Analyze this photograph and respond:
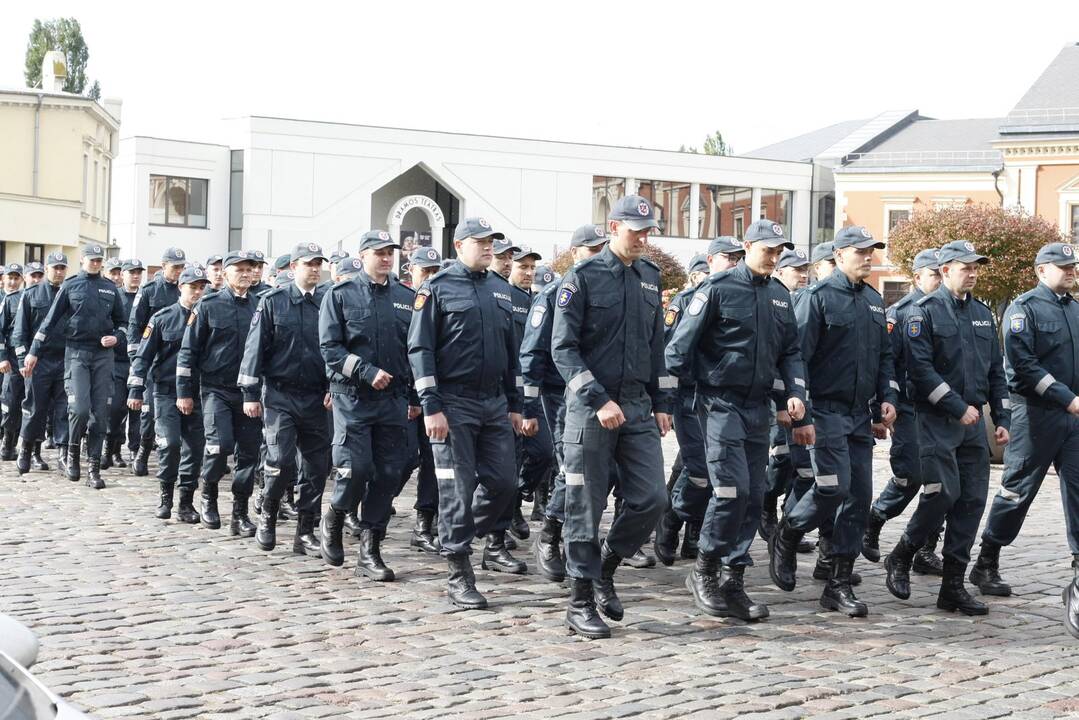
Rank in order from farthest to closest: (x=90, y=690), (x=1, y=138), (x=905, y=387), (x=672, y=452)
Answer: (x=1, y=138), (x=672, y=452), (x=905, y=387), (x=90, y=690)

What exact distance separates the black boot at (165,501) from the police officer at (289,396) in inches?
71.6

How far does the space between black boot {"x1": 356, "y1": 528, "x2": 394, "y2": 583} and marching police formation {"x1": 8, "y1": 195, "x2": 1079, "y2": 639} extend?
0.08ft

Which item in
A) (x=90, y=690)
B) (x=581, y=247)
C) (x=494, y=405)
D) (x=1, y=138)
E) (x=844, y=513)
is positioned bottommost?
(x=90, y=690)

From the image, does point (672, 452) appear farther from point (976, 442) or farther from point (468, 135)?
point (468, 135)

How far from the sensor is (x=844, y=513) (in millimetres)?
8305

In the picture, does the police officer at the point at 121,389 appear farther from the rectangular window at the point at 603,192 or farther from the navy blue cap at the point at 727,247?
the rectangular window at the point at 603,192

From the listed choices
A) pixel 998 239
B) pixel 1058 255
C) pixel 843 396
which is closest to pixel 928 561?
pixel 843 396

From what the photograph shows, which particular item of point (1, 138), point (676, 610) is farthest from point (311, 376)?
point (1, 138)

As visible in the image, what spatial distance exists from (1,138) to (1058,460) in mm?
45126

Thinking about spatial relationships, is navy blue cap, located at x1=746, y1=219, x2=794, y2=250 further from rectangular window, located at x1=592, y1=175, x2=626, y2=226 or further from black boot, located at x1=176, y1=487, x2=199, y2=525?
rectangular window, located at x1=592, y1=175, x2=626, y2=226

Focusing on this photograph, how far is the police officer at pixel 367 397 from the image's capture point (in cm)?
924

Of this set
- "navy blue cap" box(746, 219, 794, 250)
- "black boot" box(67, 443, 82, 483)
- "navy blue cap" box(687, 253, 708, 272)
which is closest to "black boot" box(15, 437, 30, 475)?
"black boot" box(67, 443, 82, 483)

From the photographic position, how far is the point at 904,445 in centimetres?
894

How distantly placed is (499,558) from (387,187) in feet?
173
